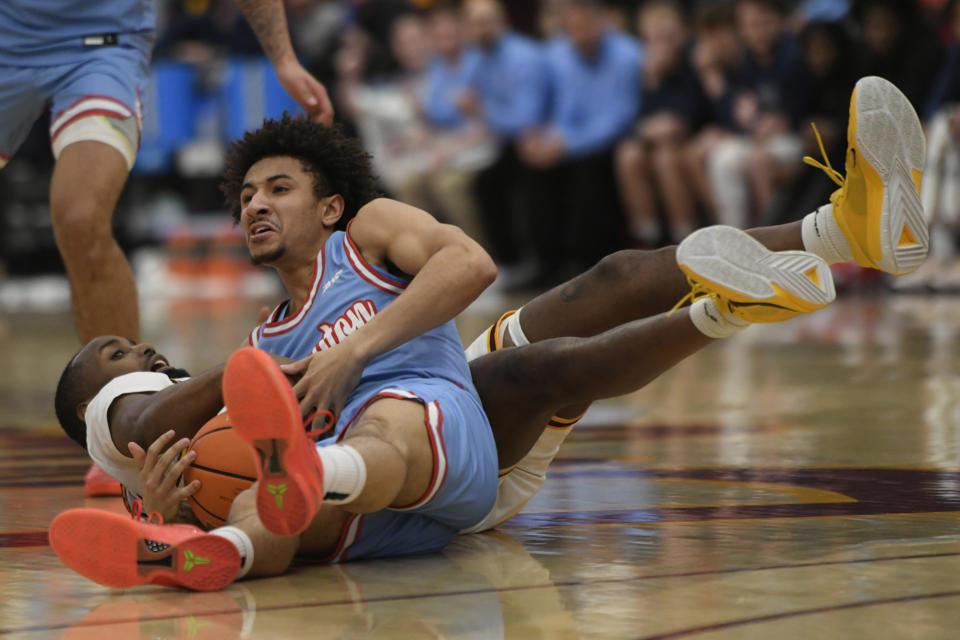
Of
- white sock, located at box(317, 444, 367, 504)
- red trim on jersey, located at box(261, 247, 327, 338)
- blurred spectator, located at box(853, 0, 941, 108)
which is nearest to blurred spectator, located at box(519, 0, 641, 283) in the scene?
blurred spectator, located at box(853, 0, 941, 108)

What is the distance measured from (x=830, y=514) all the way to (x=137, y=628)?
5.27 ft

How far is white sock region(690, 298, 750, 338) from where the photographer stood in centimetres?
296

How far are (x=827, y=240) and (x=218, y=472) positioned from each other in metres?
1.49

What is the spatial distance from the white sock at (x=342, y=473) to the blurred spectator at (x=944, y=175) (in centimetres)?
740

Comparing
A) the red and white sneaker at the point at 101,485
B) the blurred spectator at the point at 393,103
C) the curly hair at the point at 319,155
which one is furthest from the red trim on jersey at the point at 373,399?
the blurred spectator at the point at 393,103

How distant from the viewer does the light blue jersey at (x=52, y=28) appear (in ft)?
14.8

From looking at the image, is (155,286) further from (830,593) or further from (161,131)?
(830,593)

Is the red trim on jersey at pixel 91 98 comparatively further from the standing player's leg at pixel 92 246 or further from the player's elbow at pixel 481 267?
the player's elbow at pixel 481 267

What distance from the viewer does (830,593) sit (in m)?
2.50

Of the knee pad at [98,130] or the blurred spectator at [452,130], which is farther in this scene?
the blurred spectator at [452,130]

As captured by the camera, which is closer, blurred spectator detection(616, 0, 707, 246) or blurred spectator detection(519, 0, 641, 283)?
blurred spectator detection(616, 0, 707, 246)

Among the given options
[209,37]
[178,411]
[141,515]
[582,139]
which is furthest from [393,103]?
[141,515]

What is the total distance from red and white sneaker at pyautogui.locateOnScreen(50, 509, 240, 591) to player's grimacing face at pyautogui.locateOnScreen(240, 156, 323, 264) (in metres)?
0.81

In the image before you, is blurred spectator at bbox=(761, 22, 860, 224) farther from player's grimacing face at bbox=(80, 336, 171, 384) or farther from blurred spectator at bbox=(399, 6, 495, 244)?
player's grimacing face at bbox=(80, 336, 171, 384)
